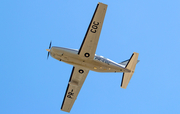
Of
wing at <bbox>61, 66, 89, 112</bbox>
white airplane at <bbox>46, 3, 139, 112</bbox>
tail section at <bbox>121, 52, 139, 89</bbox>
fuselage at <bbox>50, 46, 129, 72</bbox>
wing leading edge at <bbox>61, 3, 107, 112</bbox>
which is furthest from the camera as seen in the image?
wing at <bbox>61, 66, 89, 112</bbox>

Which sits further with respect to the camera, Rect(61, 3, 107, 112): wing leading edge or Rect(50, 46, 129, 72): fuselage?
Rect(50, 46, 129, 72): fuselage

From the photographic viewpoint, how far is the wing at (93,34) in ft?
76.1

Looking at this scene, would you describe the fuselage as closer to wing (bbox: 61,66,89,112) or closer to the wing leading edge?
the wing leading edge

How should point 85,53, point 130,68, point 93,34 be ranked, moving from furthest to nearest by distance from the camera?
1. point 130,68
2. point 85,53
3. point 93,34

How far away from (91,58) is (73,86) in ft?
20.2

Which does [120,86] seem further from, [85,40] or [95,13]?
[95,13]

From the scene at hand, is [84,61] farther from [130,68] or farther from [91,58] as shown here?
[130,68]

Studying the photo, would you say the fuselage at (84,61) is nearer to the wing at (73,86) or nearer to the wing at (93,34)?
the wing at (93,34)

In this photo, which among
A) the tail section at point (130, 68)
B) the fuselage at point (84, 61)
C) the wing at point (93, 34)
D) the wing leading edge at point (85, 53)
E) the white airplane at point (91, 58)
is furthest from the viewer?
the tail section at point (130, 68)

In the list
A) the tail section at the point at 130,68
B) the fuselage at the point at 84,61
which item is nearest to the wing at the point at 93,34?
the fuselage at the point at 84,61

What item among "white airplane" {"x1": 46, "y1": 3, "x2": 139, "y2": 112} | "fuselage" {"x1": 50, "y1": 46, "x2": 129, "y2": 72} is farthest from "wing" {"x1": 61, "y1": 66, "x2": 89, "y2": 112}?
"fuselage" {"x1": 50, "y1": 46, "x2": 129, "y2": 72}

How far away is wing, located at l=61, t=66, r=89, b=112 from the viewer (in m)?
28.8

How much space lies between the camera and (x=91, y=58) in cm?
2608

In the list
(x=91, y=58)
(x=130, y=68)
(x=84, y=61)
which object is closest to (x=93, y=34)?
(x=91, y=58)
